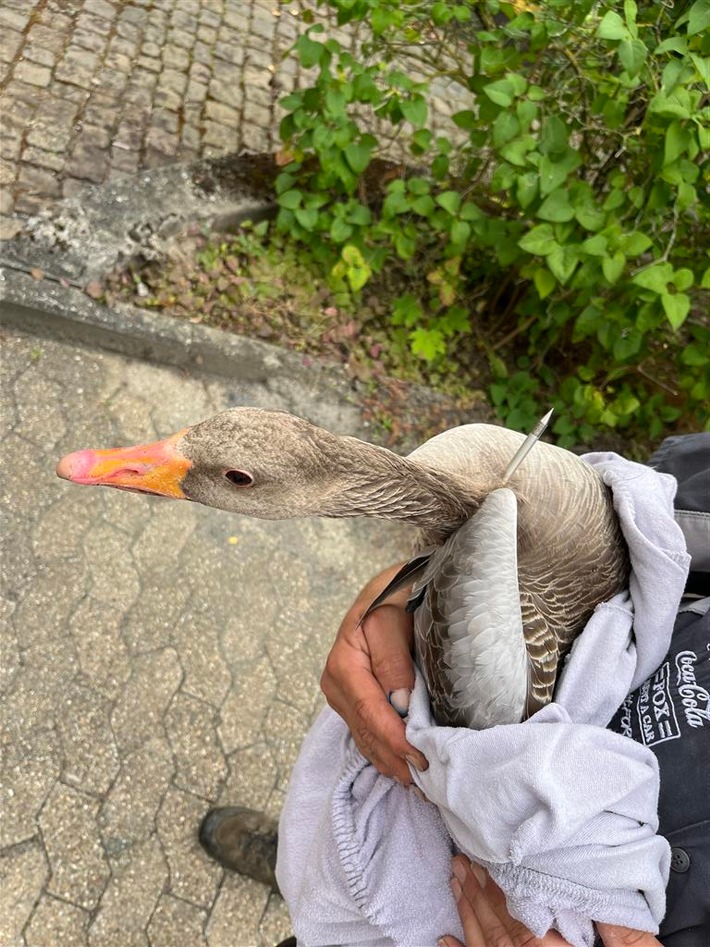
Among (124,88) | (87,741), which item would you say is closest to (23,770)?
(87,741)

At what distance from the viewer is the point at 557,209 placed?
2965 millimetres

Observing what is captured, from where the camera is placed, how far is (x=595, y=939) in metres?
1.35

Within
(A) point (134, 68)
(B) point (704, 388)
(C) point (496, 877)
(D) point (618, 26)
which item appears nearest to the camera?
(C) point (496, 877)

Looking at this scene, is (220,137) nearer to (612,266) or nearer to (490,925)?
(612,266)

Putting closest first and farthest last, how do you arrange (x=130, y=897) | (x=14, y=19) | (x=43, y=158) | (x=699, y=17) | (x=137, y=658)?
(x=699, y=17) → (x=130, y=897) → (x=137, y=658) → (x=43, y=158) → (x=14, y=19)

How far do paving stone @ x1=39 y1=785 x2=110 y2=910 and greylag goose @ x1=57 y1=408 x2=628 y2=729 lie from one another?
166 cm

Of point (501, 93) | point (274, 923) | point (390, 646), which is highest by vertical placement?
point (501, 93)

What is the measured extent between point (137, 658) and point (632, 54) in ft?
9.87

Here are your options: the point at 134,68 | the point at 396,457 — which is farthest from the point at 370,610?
the point at 134,68

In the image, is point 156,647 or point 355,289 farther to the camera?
point 355,289

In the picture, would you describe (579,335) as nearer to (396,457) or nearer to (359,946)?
(396,457)

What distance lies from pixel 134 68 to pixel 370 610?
4543 millimetres

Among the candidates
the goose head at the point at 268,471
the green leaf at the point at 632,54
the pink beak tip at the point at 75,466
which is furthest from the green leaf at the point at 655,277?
the pink beak tip at the point at 75,466

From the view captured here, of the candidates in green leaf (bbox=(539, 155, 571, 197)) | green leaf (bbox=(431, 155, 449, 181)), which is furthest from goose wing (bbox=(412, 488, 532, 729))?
green leaf (bbox=(431, 155, 449, 181))
